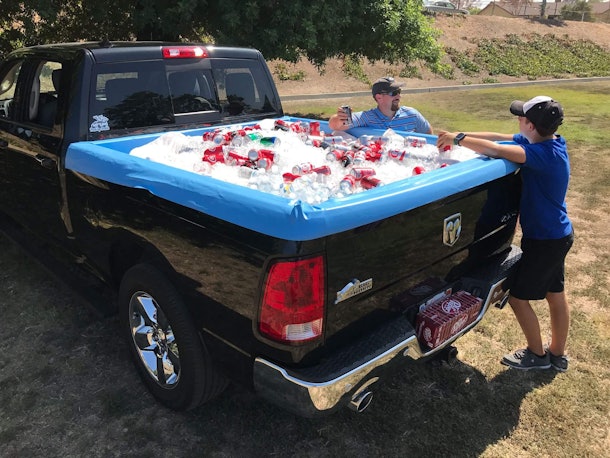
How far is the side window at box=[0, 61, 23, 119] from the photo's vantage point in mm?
4108

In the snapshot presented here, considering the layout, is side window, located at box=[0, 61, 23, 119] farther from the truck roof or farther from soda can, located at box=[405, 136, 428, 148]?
soda can, located at box=[405, 136, 428, 148]

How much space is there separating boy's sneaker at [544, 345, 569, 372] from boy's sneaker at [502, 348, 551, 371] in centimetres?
3

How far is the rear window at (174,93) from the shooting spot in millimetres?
3373

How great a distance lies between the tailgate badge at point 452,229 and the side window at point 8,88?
351 cm

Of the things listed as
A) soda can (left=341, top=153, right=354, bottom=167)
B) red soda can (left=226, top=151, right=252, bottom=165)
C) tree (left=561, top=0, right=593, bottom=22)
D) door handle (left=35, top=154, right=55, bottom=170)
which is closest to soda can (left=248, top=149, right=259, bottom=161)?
red soda can (left=226, top=151, right=252, bottom=165)

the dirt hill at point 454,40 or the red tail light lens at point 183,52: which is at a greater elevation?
the red tail light lens at point 183,52

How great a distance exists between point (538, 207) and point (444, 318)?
0.96m

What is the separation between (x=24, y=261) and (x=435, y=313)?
13.4 feet

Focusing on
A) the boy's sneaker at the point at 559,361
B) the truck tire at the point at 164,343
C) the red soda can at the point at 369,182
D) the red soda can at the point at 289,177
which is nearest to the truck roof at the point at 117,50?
the truck tire at the point at 164,343

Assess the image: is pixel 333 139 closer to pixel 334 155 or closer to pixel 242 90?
pixel 334 155

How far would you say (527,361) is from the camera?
3.40 metres

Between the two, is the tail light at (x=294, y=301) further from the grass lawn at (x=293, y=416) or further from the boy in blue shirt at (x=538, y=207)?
the boy in blue shirt at (x=538, y=207)

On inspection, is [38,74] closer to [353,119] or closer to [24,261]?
[24,261]

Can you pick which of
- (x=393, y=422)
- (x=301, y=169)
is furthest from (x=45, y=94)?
(x=393, y=422)
